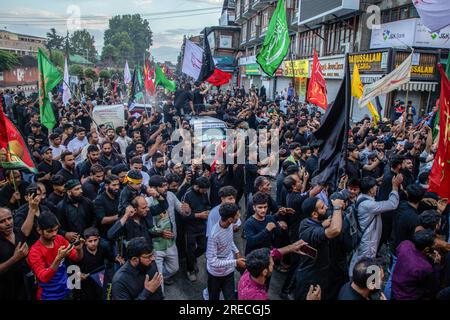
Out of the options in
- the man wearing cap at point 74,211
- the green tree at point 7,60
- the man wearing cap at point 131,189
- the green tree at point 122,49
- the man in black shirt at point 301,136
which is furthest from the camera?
the green tree at point 122,49

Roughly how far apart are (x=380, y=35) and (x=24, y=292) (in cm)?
1758

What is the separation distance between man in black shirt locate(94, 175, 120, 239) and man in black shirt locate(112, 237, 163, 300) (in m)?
1.70

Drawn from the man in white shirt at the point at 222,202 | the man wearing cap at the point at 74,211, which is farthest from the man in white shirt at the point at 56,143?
the man in white shirt at the point at 222,202

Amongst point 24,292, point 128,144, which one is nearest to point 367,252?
point 24,292

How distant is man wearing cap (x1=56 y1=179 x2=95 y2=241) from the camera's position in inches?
179

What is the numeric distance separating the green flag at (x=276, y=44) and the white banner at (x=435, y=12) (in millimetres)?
3311

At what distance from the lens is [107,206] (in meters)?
4.90

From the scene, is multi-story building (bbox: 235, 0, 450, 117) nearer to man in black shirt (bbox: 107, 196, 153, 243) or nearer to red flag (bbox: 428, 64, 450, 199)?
red flag (bbox: 428, 64, 450, 199)

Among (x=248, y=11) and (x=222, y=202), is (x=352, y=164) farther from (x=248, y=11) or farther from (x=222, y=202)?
(x=248, y=11)

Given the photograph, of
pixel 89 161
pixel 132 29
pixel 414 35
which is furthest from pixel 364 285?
pixel 132 29

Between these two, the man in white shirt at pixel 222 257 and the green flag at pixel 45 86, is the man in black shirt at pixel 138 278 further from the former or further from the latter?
the green flag at pixel 45 86

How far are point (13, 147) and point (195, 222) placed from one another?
2.61 meters

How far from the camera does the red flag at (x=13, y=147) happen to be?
4.62 metres

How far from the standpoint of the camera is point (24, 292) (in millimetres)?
3904
